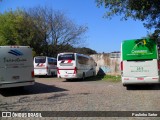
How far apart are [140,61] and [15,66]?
7.08 metres

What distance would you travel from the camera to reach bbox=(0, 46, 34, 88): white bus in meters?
16.9

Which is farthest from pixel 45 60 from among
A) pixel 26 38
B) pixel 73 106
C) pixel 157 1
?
pixel 73 106

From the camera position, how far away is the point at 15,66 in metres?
17.3

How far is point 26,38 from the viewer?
1729 inches

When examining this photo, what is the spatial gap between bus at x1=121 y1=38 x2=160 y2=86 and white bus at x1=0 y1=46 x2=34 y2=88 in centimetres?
545

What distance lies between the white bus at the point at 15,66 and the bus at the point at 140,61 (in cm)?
545

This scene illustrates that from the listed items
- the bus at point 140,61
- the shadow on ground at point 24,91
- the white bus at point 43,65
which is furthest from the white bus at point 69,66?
the bus at point 140,61

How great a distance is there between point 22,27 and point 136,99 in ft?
106

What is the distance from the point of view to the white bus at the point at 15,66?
16859 mm

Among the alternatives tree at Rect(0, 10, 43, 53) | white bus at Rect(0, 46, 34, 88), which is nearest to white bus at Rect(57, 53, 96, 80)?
white bus at Rect(0, 46, 34, 88)

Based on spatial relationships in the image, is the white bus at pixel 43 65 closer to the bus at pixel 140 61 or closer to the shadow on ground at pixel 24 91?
the shadow on ground at pixel 24 91

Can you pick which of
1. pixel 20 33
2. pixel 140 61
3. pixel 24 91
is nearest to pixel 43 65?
pixel 20 33

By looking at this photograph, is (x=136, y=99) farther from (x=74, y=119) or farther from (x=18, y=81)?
(x=18, y=81)

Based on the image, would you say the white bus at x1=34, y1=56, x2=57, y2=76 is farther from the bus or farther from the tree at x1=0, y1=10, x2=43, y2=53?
the bus
